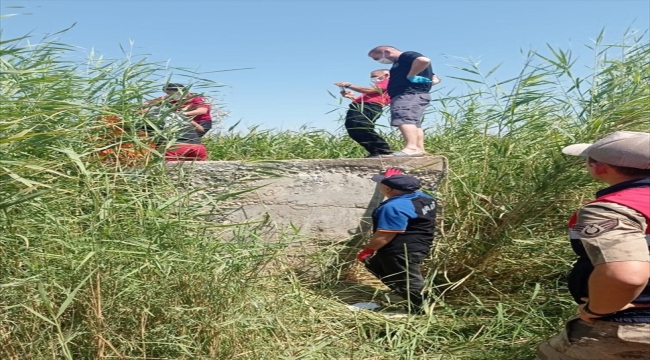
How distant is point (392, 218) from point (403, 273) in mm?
371

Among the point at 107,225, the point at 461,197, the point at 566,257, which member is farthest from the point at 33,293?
the point at 566,257

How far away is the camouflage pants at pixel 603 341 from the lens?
6.13ft

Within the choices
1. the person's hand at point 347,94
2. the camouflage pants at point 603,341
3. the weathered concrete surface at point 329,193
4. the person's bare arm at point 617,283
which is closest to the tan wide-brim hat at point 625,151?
the person's bare arm at point 617,283

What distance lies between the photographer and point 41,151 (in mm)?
2496

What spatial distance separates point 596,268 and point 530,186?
2011 mm

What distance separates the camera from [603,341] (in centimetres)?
193

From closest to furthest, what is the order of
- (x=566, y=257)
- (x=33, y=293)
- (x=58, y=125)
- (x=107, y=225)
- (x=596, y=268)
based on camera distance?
(x=596, y=268), (x=33, y=293), (x=107, y=225), (x=58, y=125), (x=566, y=257)

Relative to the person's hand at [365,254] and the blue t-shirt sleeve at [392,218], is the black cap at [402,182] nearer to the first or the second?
the blue t-shirt sleeve at [392,218]

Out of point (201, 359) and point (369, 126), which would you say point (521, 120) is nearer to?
point (369, 126)

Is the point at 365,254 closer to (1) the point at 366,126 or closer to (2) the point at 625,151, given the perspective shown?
(1) the point at 366,126

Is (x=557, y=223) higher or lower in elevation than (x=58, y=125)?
lower

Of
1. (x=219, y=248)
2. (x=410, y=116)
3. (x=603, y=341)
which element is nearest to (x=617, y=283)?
(x=603, y=341)

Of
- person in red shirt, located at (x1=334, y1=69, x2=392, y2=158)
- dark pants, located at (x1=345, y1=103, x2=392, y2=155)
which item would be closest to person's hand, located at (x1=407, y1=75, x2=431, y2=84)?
person in red shirt, located at (x1=334, y1=69, x2=392, y2=158)

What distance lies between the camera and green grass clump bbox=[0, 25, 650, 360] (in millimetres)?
2217
